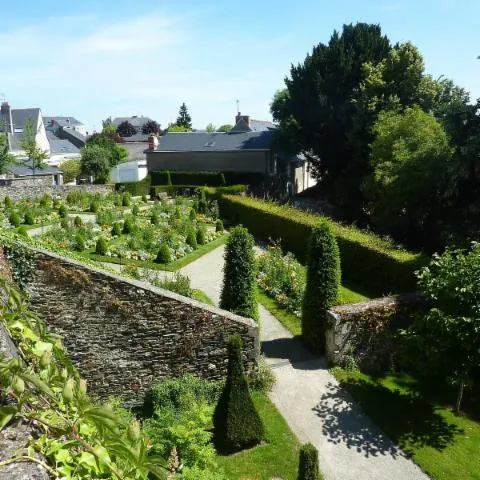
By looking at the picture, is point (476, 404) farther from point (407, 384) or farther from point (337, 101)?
point (337, 101)

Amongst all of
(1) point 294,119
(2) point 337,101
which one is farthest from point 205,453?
(1) point 294,119

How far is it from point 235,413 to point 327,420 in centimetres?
225

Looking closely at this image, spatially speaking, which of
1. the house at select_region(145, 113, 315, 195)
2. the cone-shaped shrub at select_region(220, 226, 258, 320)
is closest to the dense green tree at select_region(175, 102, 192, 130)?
the house at select_region(145, 113, 315, 195)

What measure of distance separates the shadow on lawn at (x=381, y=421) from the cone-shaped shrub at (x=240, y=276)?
2881 mm

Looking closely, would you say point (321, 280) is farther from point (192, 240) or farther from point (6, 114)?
point (6, 114)

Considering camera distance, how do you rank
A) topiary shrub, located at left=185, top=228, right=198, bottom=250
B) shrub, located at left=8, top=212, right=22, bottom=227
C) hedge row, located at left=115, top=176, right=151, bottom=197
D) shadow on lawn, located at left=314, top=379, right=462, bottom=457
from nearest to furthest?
shadow on lawn, located at left=314, top=379, right=462, bottom=457
topiary shrub, located at left=185, top=228, right=198, bottom=250
shrub, located at left=8, top=212, right=22, bottom=227
hedge row, located at left=115, top=176, right=151, bottom=197

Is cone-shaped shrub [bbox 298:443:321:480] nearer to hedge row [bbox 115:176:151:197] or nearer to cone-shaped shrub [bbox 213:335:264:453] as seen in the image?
cone-shaped shrub [bbox 213:335:264:453]

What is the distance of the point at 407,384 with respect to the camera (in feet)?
34.4

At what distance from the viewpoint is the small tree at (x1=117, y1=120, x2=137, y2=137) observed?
91.1 meters

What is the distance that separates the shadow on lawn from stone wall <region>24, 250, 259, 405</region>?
A: 2509 millimetres

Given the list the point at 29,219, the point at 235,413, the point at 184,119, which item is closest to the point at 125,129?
the point at 184,119

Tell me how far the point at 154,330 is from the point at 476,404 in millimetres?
7220

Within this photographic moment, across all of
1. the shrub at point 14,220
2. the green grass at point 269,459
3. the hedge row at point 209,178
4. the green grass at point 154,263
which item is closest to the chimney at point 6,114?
the hedge row at point 209,178

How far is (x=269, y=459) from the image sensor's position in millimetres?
8039
